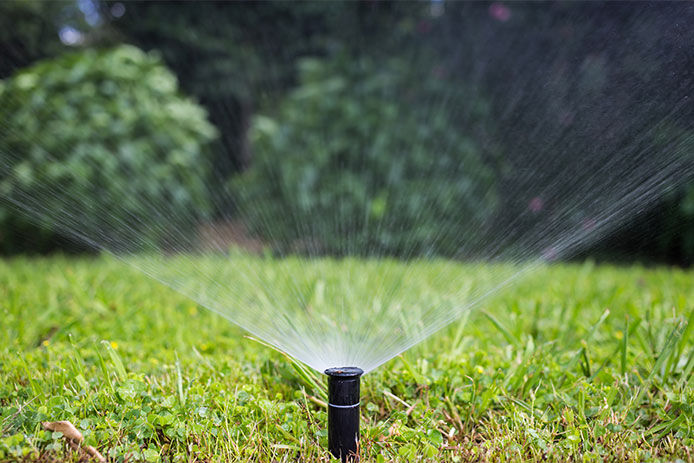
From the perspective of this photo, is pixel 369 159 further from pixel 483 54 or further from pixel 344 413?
pixel 344 413

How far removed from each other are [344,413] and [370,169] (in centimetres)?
412

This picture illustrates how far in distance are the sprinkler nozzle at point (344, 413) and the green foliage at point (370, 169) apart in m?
3.72

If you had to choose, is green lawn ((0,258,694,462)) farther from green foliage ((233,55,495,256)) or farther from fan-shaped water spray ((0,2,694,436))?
green foliage ((233,55,495,256))

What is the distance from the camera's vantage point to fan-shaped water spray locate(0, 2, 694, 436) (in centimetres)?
390

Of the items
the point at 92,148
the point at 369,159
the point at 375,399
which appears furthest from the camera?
the point at 369,159

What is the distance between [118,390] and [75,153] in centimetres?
359

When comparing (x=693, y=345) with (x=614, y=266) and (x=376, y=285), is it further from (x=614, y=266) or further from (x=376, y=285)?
(x=614, y=266)

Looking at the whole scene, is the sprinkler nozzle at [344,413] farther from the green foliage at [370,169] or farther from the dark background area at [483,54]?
the green foliage at [370,169]

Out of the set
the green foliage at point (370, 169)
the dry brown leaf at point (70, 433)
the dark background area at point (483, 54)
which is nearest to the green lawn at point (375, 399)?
the dry brown leaf at point (70, 433)

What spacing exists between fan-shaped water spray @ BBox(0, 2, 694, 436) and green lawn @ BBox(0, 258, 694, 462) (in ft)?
3.61

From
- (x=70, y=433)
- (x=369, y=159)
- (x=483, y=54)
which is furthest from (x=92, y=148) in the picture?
(x=483, y=54)

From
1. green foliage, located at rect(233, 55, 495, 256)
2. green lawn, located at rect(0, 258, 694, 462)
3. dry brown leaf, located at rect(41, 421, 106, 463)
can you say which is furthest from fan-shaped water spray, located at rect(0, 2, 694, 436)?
dry brown leaf, located at rect(41, 421, 106, 463)

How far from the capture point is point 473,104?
543 cm

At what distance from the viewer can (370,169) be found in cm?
527
